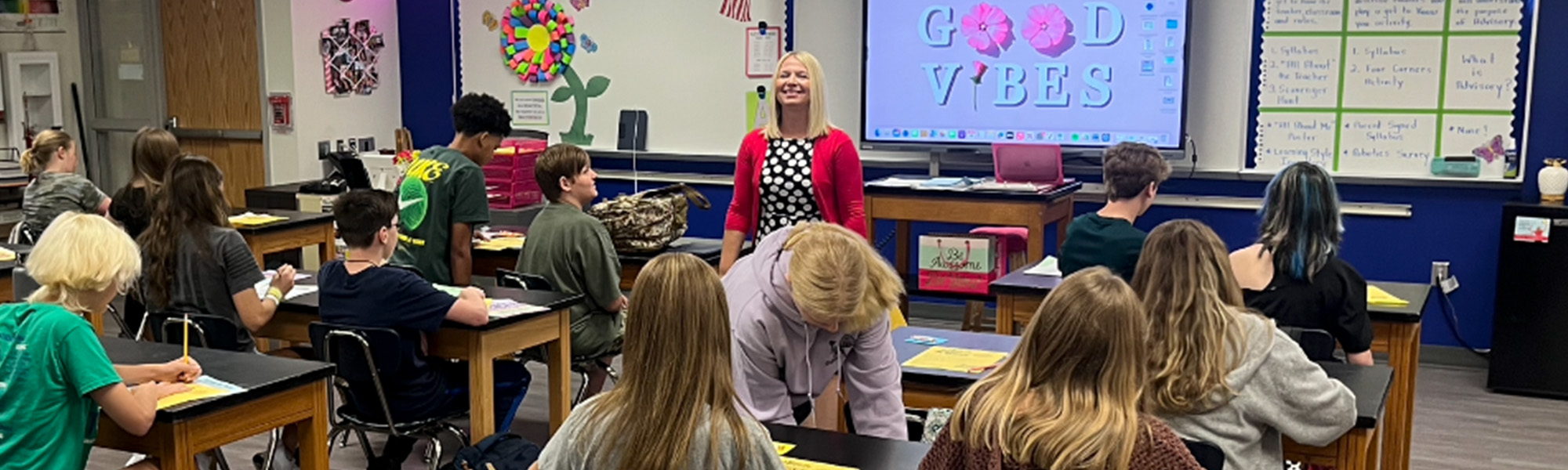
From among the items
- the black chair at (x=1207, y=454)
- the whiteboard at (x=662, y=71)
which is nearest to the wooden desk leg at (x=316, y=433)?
the black chair at (x=1207, y=454)

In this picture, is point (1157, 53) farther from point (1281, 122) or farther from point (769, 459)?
point (769, 459)

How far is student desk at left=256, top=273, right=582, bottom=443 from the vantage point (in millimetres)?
4066

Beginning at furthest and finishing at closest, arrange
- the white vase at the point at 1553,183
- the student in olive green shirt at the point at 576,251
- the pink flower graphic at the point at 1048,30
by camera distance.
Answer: the pink flower graphic at the point at 1048,30 < the white vase at the point at 1553,183 < the student in olive green shirt at the point at 576,251

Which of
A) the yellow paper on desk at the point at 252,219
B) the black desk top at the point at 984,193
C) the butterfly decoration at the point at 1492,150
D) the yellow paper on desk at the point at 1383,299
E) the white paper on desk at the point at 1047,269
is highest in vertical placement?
the butterfly decoration at the point at 1492,150

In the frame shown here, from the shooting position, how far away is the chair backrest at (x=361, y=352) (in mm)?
3854

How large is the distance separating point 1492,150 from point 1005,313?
2.80m

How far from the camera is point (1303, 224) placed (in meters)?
3.78

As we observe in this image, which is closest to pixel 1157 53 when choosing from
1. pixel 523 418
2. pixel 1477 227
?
A: pixel 1477 227

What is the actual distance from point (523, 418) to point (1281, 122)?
142 inches

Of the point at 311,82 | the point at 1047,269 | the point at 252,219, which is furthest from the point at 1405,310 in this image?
the point at 311,82

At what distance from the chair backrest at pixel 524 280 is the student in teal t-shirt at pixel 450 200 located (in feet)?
0.66

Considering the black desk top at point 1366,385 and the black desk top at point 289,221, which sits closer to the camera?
the black desk top at point 1366,385

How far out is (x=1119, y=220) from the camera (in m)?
4.31

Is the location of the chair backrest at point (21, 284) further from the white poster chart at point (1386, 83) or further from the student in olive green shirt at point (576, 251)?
the white poster chart at point (1386, 83)
